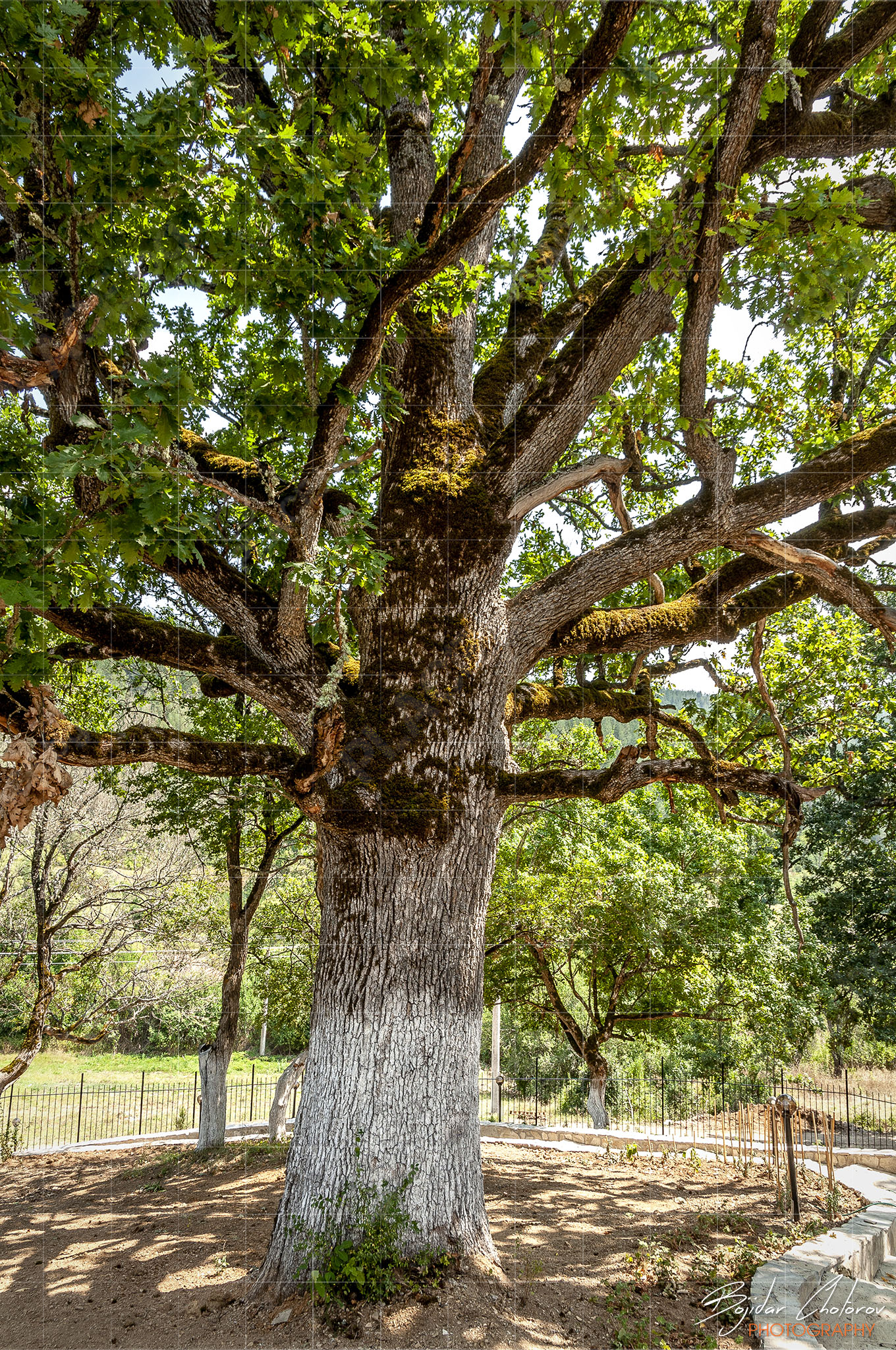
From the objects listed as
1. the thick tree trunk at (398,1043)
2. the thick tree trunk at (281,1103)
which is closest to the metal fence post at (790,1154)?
the thick tree trunk at (398,1043)

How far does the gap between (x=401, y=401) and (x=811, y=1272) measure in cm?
→ 591

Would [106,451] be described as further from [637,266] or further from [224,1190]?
[224,1190]

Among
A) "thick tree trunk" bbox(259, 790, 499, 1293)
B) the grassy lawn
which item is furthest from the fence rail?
"thick tree trunk" bbox(259, 790, 499, 1293)

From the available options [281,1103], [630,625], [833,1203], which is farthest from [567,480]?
[281,1103]

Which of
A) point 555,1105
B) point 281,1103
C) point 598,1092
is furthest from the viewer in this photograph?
point 555,1105

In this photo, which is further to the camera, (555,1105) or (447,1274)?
(555,1105)

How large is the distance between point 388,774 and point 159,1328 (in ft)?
10.6

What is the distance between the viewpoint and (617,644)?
570 centimetres

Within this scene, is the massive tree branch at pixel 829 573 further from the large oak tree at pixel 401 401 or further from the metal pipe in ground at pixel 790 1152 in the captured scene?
the metal pipe in ground at pixel 790 1152

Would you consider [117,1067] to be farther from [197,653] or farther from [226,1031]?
[197,653]

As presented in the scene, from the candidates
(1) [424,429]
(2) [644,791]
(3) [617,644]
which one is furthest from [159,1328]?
(2) [644,791]

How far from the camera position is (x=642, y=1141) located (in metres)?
10.0
